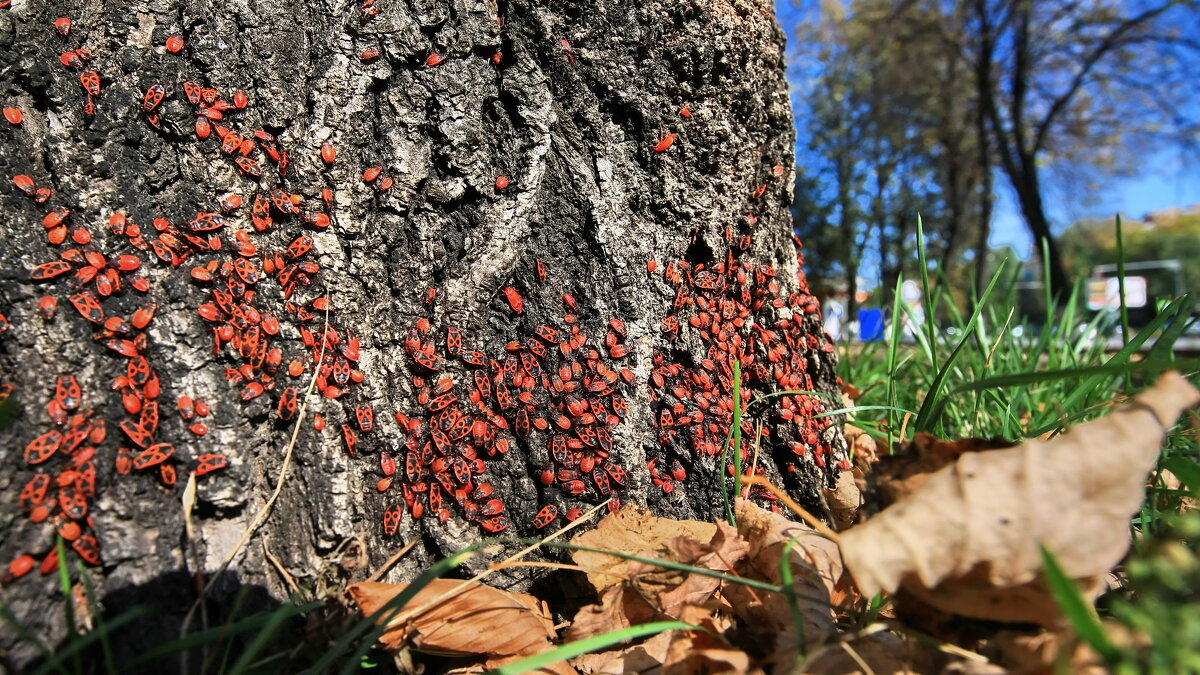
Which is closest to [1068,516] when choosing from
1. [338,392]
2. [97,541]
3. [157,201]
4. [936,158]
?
[338,392]

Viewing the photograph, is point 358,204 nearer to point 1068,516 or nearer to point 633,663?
point 633,663

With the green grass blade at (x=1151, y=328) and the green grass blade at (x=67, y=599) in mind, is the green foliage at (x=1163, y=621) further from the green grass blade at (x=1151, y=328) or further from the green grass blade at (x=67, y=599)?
the green grass blade at (x=67, y=599)

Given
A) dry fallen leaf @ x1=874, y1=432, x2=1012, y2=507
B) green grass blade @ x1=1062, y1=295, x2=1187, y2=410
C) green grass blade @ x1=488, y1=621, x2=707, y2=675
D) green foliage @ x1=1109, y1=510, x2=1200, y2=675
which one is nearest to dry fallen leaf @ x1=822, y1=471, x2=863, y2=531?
dry fallen leaf @ x1=874, y1=432, x2=1012, y2=507

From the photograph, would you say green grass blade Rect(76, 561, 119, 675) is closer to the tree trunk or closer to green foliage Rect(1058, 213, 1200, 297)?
the tree trunk

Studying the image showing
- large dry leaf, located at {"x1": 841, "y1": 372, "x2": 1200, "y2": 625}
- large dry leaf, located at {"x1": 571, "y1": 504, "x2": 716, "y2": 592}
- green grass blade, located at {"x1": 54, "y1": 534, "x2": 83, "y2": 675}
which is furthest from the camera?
large dry leaf, located at {"x1": 571, "y1": 504, "x2": 716, "y2": 592}

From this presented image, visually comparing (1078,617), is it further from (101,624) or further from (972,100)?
(972,100)

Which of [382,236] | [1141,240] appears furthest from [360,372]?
[1141,240]

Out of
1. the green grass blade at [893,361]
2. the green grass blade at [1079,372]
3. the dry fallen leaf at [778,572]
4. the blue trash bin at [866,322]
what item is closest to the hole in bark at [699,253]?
the green grass blade at [893,361]
